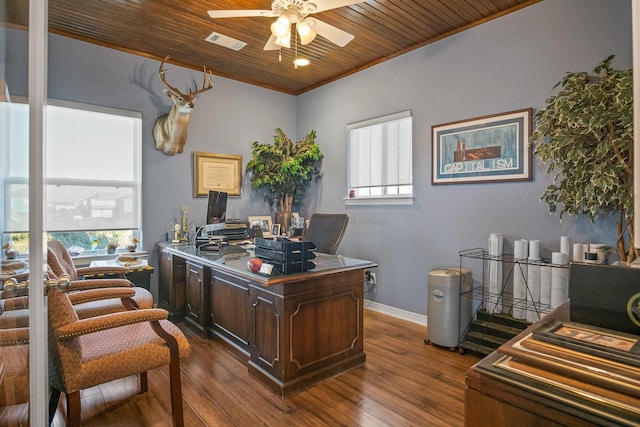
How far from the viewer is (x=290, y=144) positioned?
480 cm

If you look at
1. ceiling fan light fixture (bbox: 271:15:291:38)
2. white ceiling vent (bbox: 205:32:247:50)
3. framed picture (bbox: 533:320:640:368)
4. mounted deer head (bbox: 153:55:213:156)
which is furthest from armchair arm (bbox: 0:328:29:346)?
white ceiling vent (bbox: 205:32:247:50)

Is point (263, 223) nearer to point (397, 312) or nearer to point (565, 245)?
point (397, 312)

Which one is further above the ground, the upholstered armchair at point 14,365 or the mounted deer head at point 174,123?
the mounted deer head at point 174,123

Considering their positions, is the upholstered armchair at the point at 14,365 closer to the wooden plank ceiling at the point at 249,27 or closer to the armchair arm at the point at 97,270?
the armchair arm at the point at 97,270

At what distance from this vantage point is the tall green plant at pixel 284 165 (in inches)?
183

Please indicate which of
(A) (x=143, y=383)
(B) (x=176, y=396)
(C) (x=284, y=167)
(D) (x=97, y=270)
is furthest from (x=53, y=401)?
A: (C) (x=284, y=167)

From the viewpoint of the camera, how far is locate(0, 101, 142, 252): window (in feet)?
11.3

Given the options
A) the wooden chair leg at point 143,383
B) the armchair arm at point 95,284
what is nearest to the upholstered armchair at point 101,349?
the armchair arm at point 95,284

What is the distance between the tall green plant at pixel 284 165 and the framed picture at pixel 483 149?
1.86m

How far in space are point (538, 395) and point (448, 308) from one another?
2.37 metres

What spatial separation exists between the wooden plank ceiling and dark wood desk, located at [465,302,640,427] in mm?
3018

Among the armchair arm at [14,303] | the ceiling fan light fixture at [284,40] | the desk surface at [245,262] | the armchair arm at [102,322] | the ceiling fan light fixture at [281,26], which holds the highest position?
the ceiling fan light fixture at [281,26]

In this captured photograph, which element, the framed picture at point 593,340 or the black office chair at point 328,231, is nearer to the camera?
the framed picture at point 593,340

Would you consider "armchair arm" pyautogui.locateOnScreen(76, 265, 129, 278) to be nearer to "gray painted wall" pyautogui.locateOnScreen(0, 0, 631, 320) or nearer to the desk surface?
the desk surface
